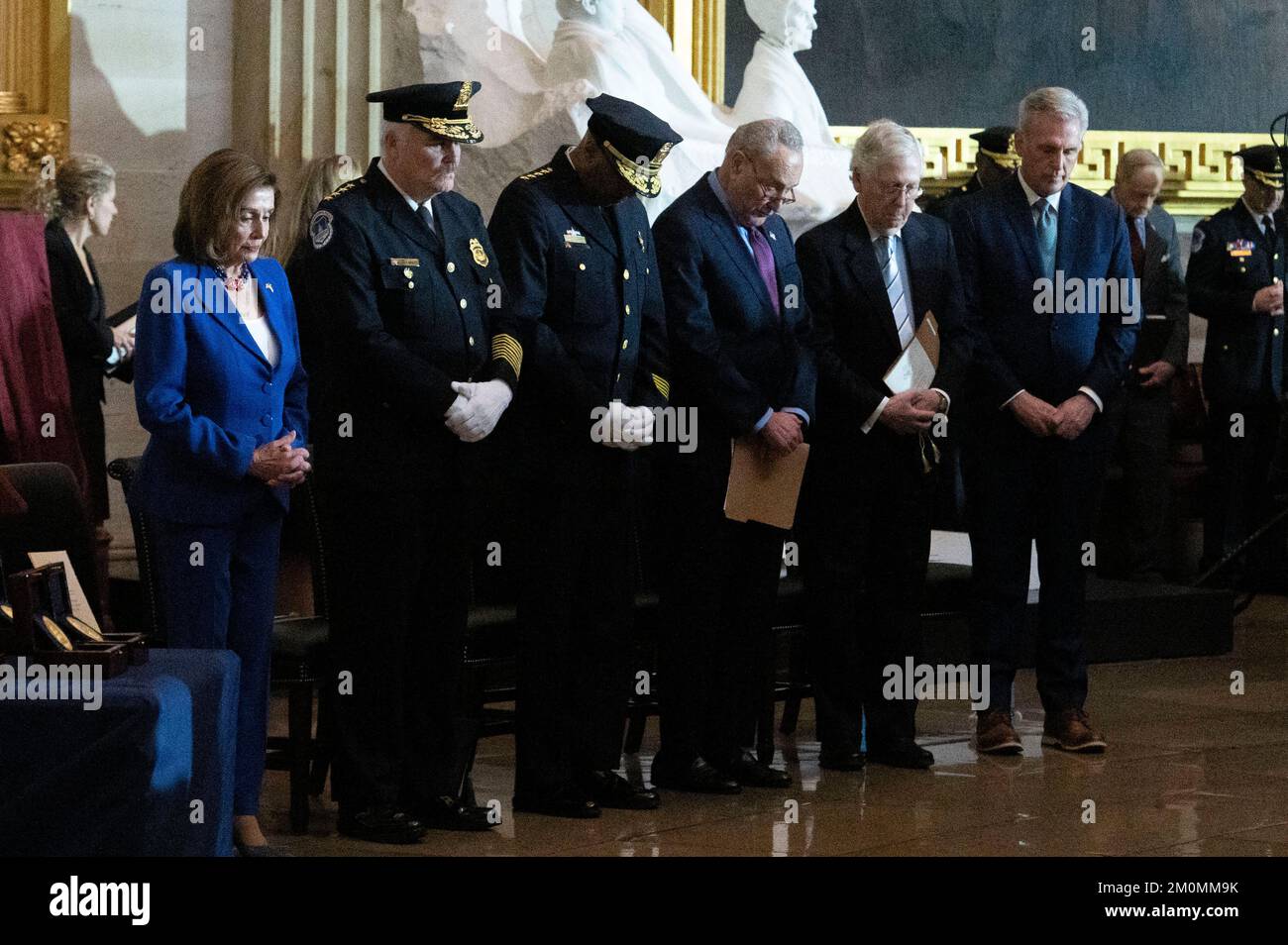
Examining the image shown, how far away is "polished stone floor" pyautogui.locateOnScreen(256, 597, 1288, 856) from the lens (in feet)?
16.4

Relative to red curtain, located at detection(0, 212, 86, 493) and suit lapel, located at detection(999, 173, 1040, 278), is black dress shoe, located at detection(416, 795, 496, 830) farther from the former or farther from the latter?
red curtain, located at detection(0, 212, 86, 493)

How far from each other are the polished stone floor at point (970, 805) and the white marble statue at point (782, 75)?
329cm

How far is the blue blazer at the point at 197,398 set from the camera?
4.71 meters

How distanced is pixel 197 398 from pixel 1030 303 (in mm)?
2579

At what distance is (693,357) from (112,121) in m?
3.61

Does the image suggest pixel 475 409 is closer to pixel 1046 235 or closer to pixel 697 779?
pixel 697 779

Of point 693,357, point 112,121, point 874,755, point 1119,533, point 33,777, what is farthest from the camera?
point 1119,533

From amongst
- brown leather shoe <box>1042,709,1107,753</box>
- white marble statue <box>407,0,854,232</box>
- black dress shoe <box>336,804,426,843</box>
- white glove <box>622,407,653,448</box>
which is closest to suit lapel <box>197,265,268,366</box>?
white glove <box>622,407,653,448</box>

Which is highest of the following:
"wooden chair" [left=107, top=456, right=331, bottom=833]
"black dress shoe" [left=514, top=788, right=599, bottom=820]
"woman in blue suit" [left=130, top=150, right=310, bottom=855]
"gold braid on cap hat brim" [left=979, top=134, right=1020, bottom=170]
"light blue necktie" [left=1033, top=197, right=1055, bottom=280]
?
"gold braid on cap hat brim" [left=979, top=134, right=1020, bottom=170]

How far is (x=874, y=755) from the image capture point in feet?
20.3

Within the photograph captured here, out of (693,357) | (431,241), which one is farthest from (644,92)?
(431,241)

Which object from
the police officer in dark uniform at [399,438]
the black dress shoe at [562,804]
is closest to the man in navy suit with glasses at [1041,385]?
the black dress shoe at [562,804]

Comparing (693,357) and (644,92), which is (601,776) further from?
(644,92)
